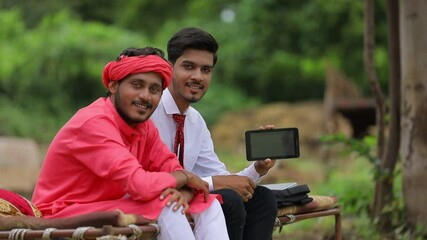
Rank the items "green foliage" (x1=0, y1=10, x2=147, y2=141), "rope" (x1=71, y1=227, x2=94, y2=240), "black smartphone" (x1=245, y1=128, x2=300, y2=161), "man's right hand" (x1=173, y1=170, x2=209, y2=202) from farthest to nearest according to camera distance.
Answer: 1. "green foliage" (x1=0, y1=10, x2=147, y2=141)
2. "black smartphone" (x1=245, y1=128, x2=300, y2=161)
3. "man's right hand" (x1=173, y1=170, x2=209, y2=202)
4. "rope" (x1=71, y1=227, x2=94, y2=240)

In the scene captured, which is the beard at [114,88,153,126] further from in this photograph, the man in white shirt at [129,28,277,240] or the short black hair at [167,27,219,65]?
the short black hair at [167,27,219,65]

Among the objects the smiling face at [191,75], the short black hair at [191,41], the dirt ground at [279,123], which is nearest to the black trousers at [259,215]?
the smiling face at [191,75]

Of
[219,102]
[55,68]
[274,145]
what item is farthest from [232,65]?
[274,145]

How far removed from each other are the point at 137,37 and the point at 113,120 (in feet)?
57.3

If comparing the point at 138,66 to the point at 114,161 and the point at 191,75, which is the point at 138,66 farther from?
the point at 191,75

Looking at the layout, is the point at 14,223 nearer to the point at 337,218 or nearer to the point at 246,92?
the point at 337,218

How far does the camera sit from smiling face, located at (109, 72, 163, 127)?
3566mm

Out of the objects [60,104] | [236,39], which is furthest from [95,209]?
[236,39]

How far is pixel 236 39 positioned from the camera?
2084 centimetres

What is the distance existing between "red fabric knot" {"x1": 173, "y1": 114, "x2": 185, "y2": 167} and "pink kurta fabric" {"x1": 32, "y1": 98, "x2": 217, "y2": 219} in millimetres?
483

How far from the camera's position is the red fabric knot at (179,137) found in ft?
13.8

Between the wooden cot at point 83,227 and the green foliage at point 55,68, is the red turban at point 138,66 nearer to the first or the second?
the wooden cot at point 83,227

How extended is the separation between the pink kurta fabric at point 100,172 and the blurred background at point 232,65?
970 centimetres

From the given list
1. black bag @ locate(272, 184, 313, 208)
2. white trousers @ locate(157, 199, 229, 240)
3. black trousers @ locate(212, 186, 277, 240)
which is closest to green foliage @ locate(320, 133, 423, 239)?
black bag @ locate(272, 184, 313, 208)
